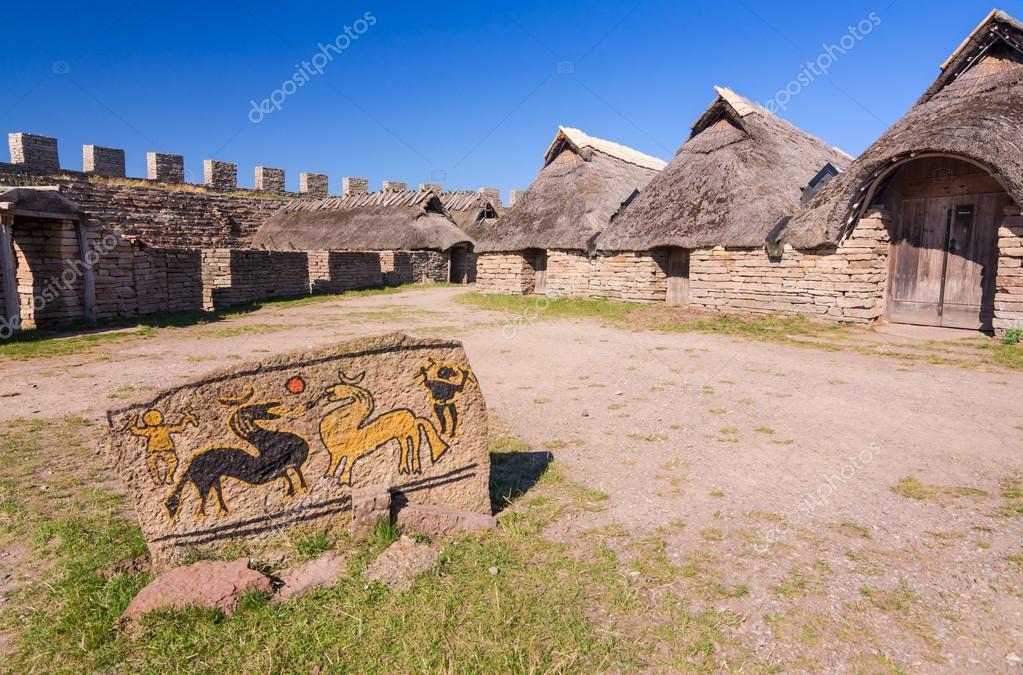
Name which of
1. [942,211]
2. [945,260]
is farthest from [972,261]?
[942,211]

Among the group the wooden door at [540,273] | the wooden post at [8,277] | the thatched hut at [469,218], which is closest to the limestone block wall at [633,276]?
the wooden door at [540,273]

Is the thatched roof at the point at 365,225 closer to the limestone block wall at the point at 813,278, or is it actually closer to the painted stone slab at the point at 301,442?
the limestone block wall at the point at 813,278

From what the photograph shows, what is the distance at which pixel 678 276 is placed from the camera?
15.7 m

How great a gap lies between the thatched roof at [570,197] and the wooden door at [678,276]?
2506 mm

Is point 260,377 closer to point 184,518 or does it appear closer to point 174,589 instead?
point 184,518

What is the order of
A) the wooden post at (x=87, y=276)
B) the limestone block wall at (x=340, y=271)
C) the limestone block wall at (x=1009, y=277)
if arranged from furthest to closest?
the limestone block wall at (x=340, y=271)
the wooden post at (x=87, y=276)
the limestone block wall at (x=1009, y=277)

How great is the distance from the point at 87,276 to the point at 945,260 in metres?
17.1

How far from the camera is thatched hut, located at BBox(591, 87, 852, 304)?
13828mm

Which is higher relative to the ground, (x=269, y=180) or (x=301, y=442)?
(x=269, y=180)

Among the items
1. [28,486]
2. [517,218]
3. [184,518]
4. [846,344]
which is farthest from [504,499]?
[517,218]

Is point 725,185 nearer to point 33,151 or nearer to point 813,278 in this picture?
point 813,278

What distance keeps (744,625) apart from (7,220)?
13.0m

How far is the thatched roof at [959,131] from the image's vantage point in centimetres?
926

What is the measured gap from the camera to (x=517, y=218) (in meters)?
20.0
